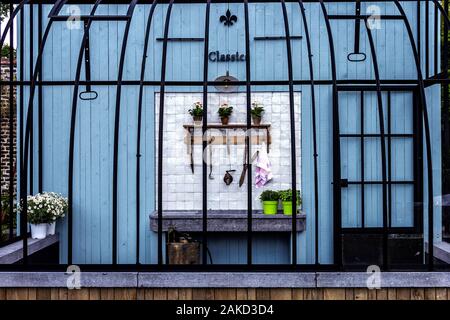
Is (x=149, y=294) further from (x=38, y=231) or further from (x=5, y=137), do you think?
(x=5, y=137)

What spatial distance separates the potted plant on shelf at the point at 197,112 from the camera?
6.78 metres

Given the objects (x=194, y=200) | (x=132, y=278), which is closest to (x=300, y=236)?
(x=194, y=200)

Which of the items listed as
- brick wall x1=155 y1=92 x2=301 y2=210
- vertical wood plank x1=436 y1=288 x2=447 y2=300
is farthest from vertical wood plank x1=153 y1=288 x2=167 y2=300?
brick wall x1=155 y1=92 x2=301 y2=210

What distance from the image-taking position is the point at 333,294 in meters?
3.75

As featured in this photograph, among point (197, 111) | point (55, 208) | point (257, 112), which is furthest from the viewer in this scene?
point (257, 112)

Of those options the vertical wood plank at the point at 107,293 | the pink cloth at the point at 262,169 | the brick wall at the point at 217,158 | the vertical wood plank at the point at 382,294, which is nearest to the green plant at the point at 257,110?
the brick wall at the point at 217,158

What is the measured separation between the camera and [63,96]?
22.7ft

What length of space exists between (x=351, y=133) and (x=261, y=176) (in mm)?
1333

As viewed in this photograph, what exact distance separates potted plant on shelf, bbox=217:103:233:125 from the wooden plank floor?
3478 mm

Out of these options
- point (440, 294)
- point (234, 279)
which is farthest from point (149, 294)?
point (440, 294)

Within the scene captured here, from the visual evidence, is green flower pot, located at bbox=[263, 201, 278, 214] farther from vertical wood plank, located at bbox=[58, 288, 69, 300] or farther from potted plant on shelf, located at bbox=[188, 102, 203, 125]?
vertical wood plank, located at bbox=[58, 288, 69, 300]

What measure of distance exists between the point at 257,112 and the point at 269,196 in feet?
3.74

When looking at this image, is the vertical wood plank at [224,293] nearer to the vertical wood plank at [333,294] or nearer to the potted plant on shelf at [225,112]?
the vertical wood plank at [333,294]

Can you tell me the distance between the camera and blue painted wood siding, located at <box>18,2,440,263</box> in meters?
6.85
